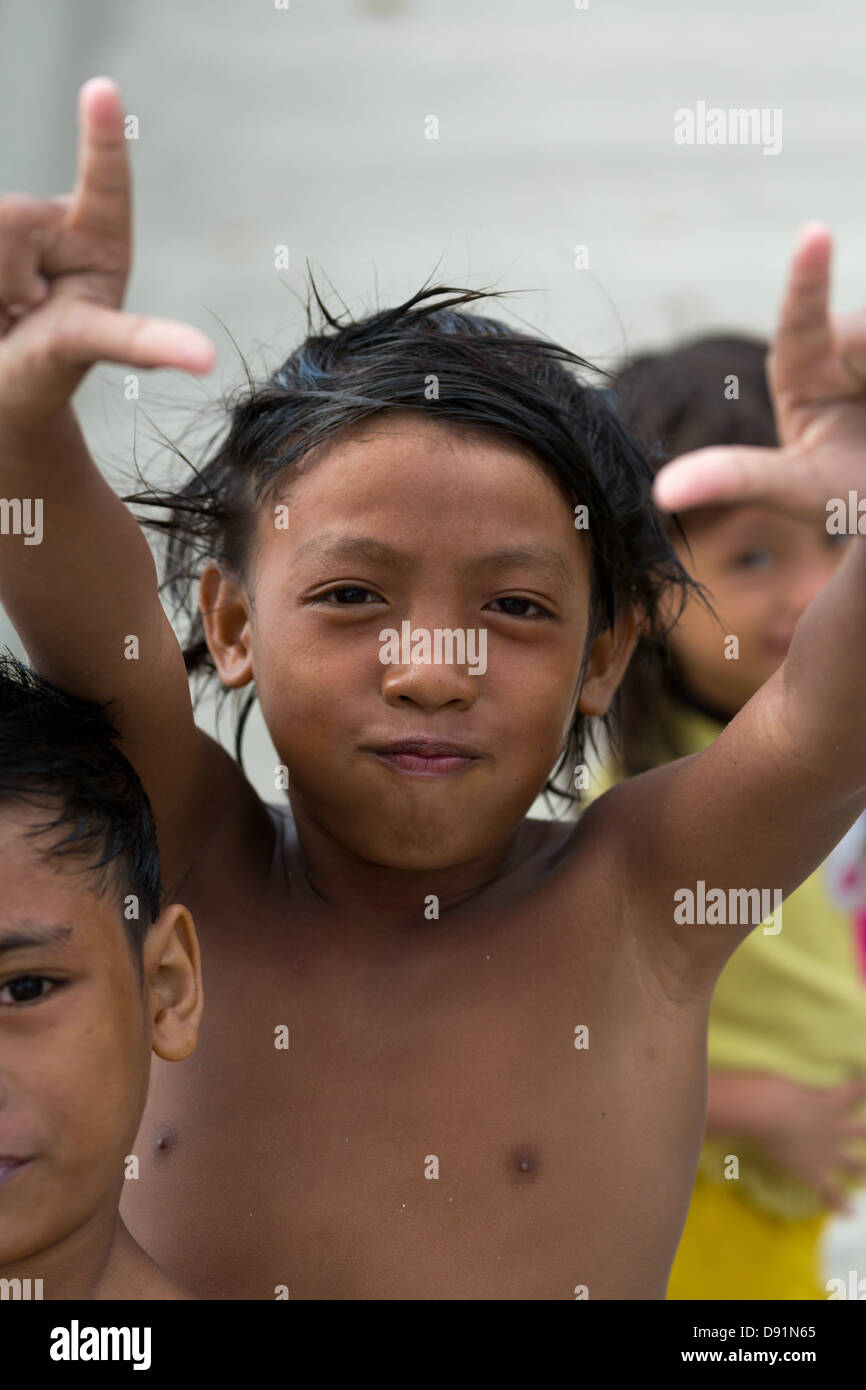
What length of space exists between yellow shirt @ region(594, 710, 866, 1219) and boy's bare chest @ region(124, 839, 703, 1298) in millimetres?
827

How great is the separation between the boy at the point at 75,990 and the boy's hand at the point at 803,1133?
116cm

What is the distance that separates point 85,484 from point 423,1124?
659 millimetres

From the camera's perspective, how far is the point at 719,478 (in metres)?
1.06

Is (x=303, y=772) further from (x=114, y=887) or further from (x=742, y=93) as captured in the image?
(x=742, y=93)

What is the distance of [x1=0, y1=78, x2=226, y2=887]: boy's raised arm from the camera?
109cm

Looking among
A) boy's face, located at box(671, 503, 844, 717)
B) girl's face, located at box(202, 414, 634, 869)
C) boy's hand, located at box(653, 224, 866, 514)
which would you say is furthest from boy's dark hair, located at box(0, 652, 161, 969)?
boy's face, located at box(671, 503, 844, 717)

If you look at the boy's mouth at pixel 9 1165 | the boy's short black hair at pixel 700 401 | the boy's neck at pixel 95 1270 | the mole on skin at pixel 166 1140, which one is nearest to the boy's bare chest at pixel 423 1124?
the mole on skin at pixel 166 1140

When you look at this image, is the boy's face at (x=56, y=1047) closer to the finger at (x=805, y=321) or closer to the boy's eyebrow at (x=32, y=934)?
the boy's eyebrow at (x=32, y=934)

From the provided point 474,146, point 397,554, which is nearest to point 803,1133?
point 397,554

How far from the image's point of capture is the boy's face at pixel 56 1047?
4.07 feet

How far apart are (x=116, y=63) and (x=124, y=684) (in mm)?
4160

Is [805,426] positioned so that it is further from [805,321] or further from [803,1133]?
[803,1133]
